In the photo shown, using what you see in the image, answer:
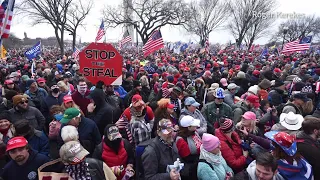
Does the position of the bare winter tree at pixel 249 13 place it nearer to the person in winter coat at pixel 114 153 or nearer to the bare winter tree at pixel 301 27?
the bare winter tree at pixel 301 27

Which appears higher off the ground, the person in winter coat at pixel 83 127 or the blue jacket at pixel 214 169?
the person in winter coat at pixel 83 127

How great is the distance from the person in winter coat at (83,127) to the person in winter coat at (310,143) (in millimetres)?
3015

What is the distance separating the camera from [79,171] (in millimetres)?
3082

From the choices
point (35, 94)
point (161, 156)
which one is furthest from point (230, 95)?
point (35, 94)

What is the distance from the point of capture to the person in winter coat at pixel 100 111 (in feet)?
17.6

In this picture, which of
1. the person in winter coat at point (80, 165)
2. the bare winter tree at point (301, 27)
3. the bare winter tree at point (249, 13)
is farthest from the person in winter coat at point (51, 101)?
the bare winter tree at point (301, 27)

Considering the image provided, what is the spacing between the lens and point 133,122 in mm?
4465

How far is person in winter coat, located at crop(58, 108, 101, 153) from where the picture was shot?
4.22 meters

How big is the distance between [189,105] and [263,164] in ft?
8.92

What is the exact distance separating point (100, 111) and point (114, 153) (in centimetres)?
184

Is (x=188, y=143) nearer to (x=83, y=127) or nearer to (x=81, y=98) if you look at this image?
(x=83, y=127)

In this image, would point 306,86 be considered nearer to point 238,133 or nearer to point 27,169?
point 238,133

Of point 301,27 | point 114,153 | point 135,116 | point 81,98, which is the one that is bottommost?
point 114,153

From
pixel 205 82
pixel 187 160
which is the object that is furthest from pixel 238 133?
pixel 205 82
